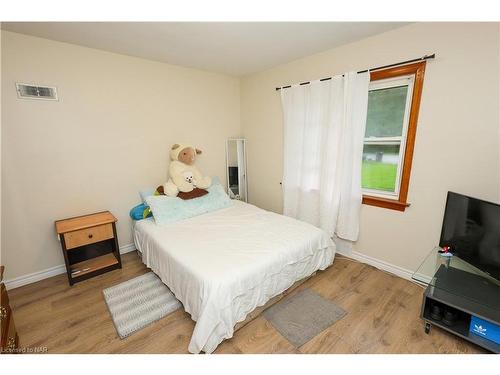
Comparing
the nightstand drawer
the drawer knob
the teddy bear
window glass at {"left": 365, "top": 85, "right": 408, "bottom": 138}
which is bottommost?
the drawer knob

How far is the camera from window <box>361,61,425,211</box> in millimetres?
2012

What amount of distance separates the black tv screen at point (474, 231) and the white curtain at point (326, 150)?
0.78 meters

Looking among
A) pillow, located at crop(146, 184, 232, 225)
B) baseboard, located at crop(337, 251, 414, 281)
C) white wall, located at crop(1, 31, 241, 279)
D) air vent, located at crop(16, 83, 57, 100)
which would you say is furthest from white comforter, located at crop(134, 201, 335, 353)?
air vent, located at crop(16, 83, 57, 100)

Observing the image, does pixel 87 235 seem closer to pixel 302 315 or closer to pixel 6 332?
pixel 6 332

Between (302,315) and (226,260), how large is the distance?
0.76 metres

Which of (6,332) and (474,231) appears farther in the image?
(474,231)

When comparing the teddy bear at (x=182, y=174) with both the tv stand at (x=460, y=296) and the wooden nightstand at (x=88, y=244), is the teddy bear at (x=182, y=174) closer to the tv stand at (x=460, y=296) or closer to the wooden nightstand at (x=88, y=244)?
the wooden nightstand at (x=88, y=244)

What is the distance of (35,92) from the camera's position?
81.7 inches

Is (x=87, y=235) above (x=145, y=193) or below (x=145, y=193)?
below

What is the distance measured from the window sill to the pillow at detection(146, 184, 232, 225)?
1.63 m

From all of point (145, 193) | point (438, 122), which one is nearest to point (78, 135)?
point (145, 193)

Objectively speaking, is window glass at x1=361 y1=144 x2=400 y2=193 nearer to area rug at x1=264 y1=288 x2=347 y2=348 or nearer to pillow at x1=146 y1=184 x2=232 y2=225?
area rug at x1=264 y1=288 x2=347 y2=348

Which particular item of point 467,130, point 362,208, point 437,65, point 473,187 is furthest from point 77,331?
point 437,65
